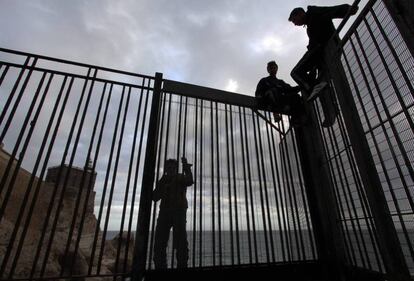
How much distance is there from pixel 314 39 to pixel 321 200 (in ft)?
6.68

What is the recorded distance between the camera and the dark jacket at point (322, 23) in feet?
9.45

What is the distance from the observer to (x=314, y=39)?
2.95m

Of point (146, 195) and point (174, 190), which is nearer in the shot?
point (146, 195)

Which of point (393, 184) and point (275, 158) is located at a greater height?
point (275, 158)

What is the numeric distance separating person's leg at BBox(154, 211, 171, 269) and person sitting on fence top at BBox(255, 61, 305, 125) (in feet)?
6.50

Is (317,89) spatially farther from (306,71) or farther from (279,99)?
(279,99)

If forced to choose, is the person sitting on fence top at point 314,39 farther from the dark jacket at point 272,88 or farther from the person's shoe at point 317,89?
the dark jacket at point 272,88

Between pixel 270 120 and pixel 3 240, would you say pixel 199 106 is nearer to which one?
pixel 270 120

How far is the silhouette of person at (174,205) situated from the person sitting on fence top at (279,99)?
1.48 m

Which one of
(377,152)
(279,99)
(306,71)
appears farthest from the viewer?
(279,99)

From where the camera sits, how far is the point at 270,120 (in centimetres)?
330

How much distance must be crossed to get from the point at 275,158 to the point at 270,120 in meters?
0.59

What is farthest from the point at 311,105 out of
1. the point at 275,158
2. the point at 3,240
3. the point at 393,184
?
the point at 3,240

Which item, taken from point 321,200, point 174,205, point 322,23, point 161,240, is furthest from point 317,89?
point 161,240
